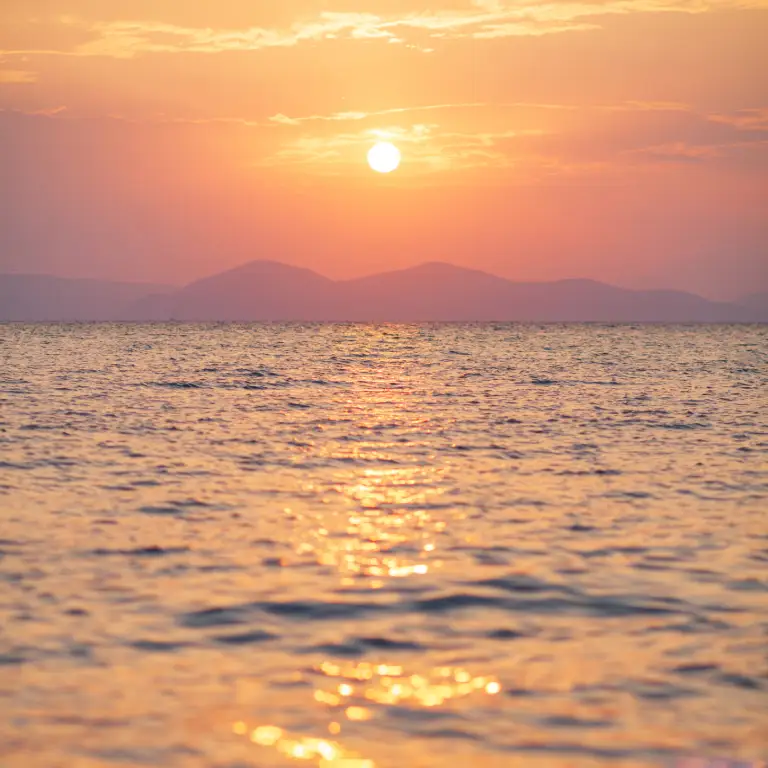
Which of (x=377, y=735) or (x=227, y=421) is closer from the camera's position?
(x=377, y=735)

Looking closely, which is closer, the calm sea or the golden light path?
the golden light path

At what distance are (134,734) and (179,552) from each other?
708 cm

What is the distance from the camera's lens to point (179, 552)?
1627 cm

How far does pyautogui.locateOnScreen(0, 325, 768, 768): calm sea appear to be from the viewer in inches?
370

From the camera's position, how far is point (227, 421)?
3694cm

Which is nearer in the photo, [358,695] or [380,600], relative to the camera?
[358,695]

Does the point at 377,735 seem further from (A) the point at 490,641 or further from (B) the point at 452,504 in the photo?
(B) the point at 452,504

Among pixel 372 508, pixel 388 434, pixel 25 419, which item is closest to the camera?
pixel 372 508

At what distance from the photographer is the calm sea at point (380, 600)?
30.8 feet

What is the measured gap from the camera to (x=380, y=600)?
1374 centimetres

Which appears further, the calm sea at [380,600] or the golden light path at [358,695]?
the calm sea at [380,600]

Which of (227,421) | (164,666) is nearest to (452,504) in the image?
(164,666)

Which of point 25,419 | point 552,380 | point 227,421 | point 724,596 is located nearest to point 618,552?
point 724,596

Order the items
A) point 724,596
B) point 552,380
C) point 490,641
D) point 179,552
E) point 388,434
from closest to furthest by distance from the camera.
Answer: point 490,641 → point 724,596 → point 179,552 → point 388,434 → point 552,380
